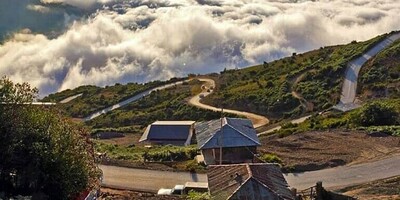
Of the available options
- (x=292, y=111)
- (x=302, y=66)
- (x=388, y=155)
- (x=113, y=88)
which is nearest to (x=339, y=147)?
(x=388, y=155)

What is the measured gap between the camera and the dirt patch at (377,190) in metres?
34.5

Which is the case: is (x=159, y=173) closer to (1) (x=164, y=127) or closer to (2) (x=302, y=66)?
(1) (x=164, y=127)

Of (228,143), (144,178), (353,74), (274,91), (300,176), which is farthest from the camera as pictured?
(353,74)

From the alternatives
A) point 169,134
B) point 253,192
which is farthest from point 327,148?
point 169,134

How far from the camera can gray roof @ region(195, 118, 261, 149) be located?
139 feet

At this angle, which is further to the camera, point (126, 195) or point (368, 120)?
point (368, 120)

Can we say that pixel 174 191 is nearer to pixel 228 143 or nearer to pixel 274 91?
pixel 228 143

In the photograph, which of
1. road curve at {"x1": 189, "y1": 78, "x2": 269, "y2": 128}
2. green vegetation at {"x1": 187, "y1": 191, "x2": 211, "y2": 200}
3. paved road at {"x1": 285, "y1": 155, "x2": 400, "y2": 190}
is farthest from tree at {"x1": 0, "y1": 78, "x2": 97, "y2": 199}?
road curve at {"x1": 189, "y1": 78, "x2": 269, "y2": 128}

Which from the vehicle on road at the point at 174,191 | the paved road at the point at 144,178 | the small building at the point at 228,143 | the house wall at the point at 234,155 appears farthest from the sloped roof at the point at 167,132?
the vehicle on road at the point at 174,191

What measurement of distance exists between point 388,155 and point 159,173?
611 inches

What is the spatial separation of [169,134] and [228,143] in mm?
25012

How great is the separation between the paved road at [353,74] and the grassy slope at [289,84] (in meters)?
0.87

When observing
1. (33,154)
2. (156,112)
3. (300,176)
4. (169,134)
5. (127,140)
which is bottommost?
(300,176)

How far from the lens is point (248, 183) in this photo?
28844 mm
